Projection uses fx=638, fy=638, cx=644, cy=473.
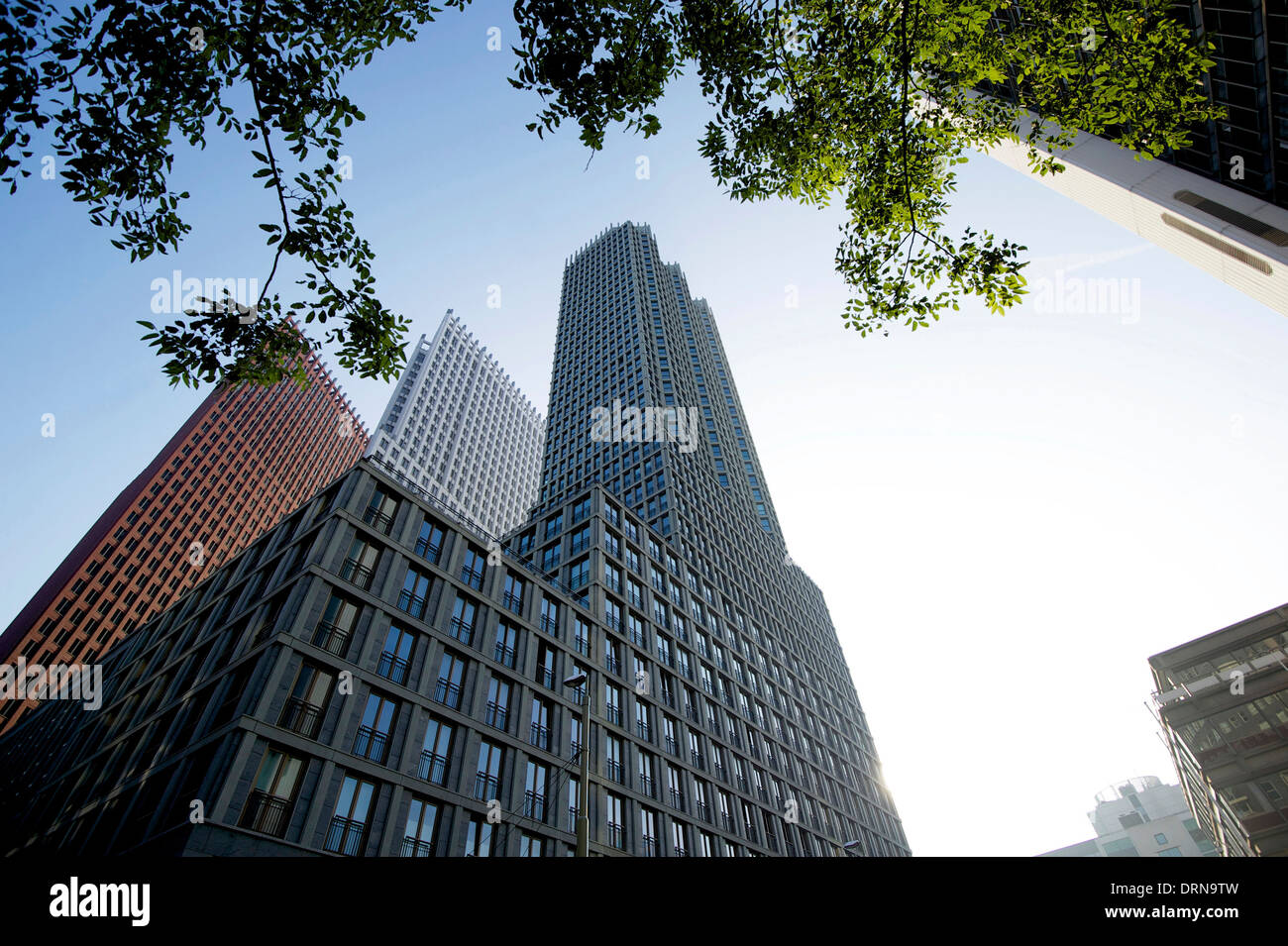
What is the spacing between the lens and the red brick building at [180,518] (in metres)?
77.4

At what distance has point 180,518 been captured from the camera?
9469 centimetres

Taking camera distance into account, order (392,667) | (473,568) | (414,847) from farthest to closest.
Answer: (473,568) < (392,667) < (414,847)

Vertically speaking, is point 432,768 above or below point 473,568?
below

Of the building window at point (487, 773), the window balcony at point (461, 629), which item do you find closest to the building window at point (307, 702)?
the window balcony at point (461, 629)

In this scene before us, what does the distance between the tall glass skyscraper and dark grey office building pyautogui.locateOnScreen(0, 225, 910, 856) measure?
0.49 m

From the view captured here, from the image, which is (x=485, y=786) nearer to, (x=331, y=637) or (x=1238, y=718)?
(x=331, y=637)

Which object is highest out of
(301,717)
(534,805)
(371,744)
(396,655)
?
(396,655)

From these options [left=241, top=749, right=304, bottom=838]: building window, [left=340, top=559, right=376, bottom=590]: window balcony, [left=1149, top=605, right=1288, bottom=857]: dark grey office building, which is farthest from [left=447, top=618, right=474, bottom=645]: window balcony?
→ [left=1149, top=605, right=1288, bottom=857]: dark grey office building

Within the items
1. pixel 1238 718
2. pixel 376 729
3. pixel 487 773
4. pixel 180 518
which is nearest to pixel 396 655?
pixel 376 729

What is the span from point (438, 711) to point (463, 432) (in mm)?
92059

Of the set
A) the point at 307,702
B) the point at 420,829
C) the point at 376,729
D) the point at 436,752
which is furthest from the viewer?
the point at 436,752

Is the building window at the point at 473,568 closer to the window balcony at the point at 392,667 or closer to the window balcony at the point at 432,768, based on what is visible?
the window balcony at the point at 392,667

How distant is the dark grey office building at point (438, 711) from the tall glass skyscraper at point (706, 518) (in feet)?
1.62
